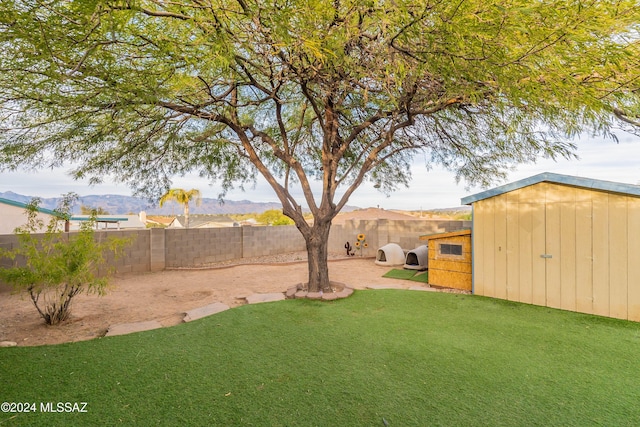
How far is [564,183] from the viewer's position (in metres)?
4.23

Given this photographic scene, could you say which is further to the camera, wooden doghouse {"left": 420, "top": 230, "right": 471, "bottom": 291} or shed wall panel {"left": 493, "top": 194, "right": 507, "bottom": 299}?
wooden doghouse {"left": 420, "top": 230, "right": 471, "bottom": 291}

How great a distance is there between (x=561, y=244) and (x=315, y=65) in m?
4.44

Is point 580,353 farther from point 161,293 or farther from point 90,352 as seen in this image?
point 161,293

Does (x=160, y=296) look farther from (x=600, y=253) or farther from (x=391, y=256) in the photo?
(x=600, y=253)

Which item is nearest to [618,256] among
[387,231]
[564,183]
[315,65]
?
[564,183]

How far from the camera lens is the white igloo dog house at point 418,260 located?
7.53 metres

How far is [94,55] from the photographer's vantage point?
2486mm

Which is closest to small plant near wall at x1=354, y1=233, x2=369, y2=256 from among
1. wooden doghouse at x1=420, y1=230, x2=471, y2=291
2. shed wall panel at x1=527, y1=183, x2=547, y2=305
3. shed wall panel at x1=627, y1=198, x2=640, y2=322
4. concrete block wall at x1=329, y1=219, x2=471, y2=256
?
concrete block wall at x1=329, y1=219, x2=471, y2=256

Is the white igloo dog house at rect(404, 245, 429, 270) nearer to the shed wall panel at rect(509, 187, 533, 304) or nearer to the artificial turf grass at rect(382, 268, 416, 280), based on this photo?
the artificial turf grass at rect(382, 268, 416, 280)

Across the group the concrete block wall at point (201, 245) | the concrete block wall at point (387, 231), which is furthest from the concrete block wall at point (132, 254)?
the concrete block wall at point (387, 231)

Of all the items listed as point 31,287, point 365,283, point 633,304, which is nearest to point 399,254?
point 365,283

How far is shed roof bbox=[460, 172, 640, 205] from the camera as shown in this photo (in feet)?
12.3

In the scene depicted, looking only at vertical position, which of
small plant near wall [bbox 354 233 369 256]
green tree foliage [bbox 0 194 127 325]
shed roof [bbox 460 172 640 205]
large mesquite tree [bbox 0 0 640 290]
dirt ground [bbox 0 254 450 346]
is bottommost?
dirt ground [bbox 0 254 450 346]

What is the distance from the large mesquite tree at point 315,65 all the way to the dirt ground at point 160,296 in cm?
182
